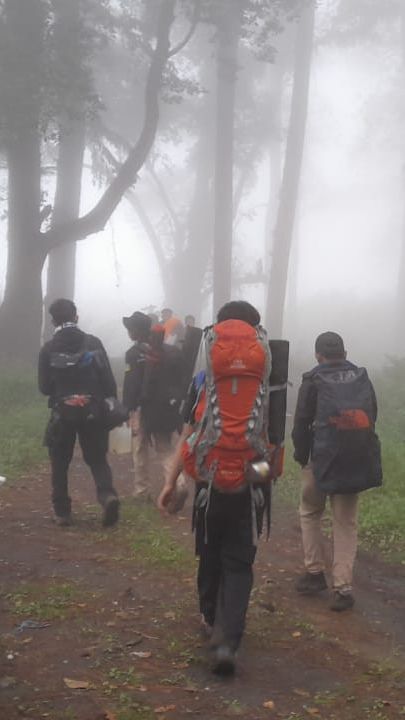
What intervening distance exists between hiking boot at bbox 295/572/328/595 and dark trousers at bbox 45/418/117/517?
2.22 metres

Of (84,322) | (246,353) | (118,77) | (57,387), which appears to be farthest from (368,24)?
(246,353)

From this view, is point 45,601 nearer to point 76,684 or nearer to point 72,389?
point 76,684

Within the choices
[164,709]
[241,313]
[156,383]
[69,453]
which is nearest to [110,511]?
[69,453]

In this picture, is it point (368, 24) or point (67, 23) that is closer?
point (67, 23)

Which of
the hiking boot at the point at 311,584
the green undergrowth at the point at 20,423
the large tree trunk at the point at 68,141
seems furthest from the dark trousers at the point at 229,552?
the large tree trunk at the point at 68,141

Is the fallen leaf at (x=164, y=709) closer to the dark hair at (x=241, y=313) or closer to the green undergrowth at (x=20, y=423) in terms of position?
the dark hair at (x=241, y=313)

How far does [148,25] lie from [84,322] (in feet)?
85.5

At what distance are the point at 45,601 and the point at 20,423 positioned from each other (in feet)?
24.1

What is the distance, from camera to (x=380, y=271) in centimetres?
6106

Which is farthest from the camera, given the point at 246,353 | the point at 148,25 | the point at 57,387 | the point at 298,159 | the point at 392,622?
the point at 298,159

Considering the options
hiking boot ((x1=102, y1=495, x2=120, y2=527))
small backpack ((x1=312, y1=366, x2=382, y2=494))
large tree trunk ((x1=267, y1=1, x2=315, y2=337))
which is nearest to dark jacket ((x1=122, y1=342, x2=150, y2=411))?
hiking boot ((x1=102, y1=495, x2=120, y2=527))

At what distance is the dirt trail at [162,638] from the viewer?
158 inches

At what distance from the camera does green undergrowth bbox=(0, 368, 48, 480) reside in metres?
10.5

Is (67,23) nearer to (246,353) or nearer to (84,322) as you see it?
(246,353)
